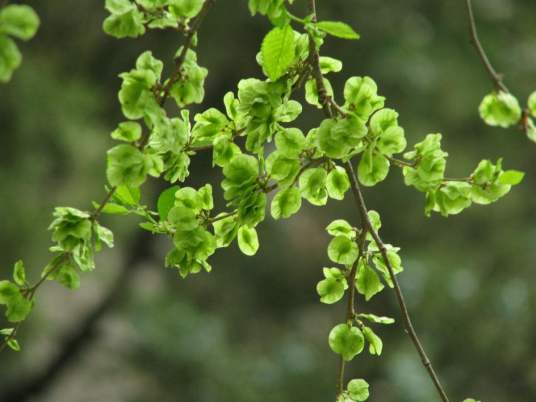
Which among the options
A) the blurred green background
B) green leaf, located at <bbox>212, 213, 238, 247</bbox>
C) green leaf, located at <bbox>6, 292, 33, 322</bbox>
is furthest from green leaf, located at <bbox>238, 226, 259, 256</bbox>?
the blurred green background

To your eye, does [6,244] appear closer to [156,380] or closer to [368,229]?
[156,380]

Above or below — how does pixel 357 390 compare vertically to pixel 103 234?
below

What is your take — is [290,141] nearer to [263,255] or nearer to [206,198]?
[206,198]

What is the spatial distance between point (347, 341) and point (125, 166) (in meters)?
0.18

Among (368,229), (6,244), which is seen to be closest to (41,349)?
(6,244)

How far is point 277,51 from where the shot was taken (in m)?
0.43

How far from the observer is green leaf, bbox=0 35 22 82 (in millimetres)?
344

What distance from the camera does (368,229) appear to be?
465mm

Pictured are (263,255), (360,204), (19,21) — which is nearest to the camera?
(19,21)

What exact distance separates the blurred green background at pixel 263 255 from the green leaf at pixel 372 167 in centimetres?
163

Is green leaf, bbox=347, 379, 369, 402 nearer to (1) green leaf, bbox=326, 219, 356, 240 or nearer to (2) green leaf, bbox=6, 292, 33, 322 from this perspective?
(1) green leaf, bbox=326, 219, 356, 240

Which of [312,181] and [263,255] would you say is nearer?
[312,181]

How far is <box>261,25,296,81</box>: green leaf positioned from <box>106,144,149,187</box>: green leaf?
9cm

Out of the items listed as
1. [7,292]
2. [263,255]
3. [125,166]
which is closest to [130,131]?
[125,166]
